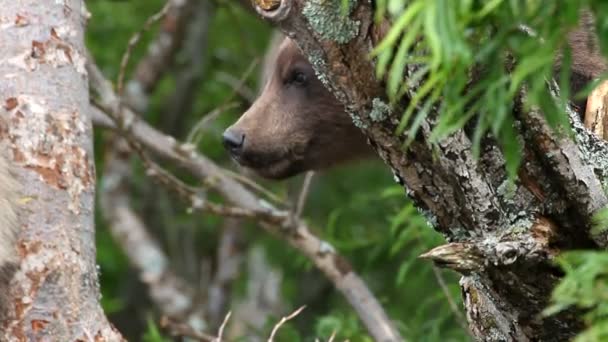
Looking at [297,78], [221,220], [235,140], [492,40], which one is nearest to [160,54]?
[221,220]

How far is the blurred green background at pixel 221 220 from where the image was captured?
8352mm

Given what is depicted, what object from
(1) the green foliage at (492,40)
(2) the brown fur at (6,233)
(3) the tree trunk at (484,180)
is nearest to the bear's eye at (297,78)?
(2) the brown fur at (6,233)

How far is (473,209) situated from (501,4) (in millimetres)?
1168

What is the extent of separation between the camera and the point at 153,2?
31.5 feet

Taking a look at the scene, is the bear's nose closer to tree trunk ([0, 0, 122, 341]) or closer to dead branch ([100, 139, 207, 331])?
tree trunk ([0, 0, 122, 341])

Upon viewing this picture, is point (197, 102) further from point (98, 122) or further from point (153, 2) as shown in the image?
point (98, 122)

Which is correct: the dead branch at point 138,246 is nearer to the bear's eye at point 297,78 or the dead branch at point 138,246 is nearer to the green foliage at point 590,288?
the bear's eye at point 297,78

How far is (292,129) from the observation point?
514 cm

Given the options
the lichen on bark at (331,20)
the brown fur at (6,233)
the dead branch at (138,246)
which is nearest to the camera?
the lichen on bark at (331,20)

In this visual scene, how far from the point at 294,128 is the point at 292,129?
12 millimetres

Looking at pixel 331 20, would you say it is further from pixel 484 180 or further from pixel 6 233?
pixel 6 233

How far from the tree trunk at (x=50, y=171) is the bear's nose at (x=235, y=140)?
3.60 feet

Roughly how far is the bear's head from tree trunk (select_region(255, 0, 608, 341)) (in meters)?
1.92

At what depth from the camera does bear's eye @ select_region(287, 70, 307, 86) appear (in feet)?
16.9
